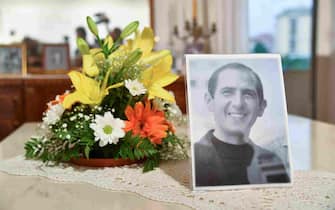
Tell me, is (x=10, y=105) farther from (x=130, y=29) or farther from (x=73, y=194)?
(x=73, y=194)

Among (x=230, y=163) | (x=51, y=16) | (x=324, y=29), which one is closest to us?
(x=230, y=163)

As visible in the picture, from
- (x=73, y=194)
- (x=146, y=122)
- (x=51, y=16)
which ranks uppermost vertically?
(x=51, y=16)

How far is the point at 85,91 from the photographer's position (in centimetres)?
96

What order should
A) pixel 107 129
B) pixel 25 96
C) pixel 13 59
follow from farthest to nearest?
pixel 13 59 → pixel 25 96 → pixel 107 129

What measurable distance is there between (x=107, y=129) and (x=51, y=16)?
7.34 ft

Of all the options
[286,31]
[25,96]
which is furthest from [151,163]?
[286,31]

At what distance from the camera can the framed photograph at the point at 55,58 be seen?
9.17 ft

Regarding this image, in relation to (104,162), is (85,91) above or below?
above

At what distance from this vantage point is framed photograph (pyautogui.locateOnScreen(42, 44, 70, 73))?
9.17 ft

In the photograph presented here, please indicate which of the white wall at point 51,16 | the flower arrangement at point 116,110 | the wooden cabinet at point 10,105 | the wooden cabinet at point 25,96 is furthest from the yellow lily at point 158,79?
the white wall at point 51,16

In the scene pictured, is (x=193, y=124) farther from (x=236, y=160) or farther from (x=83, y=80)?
(x=83, y=80)

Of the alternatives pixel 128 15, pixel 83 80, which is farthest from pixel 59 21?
pixel 83 80

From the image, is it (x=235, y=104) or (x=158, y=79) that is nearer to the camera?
(x=235, y=104)

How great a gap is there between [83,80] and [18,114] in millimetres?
1761
